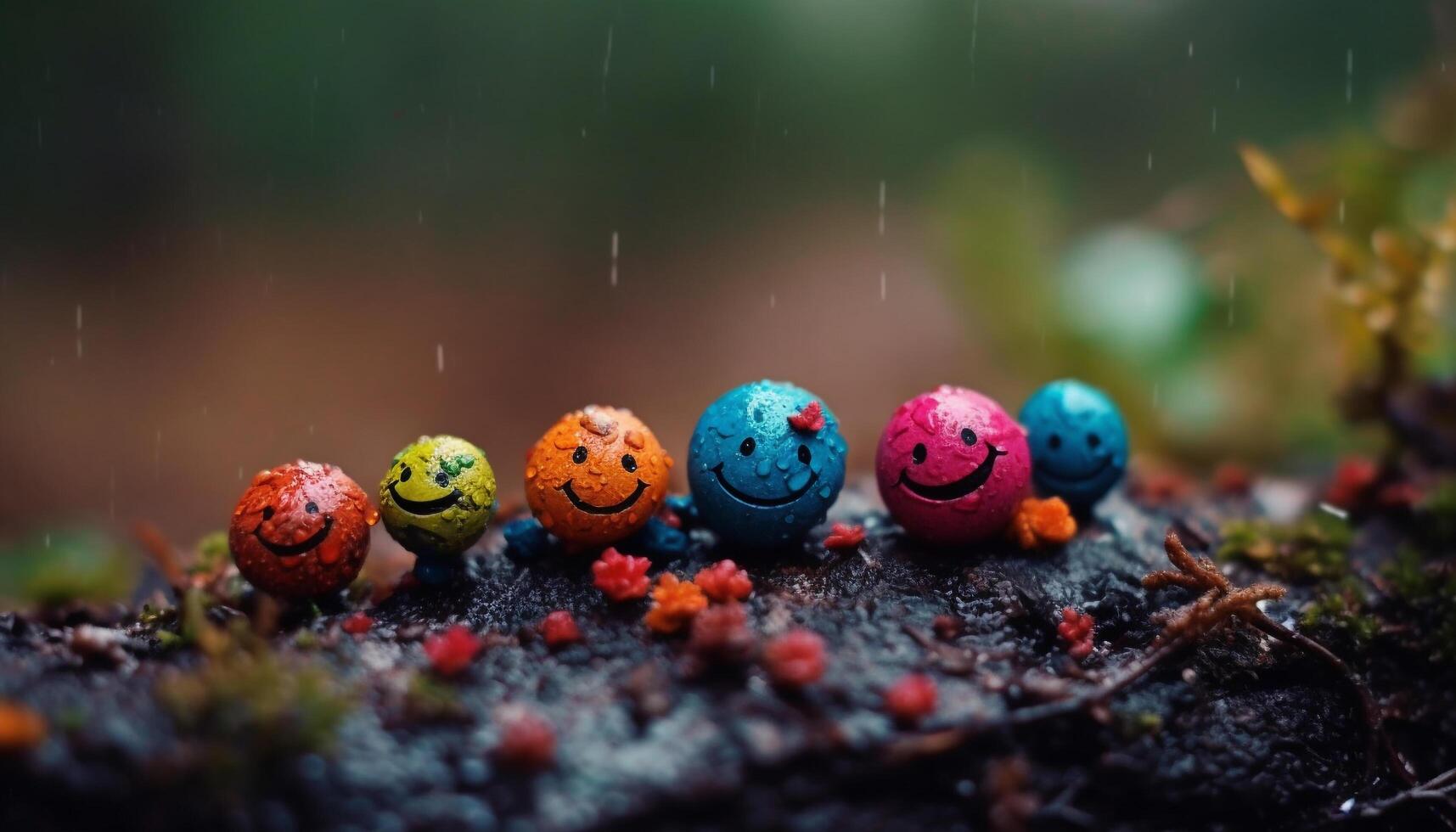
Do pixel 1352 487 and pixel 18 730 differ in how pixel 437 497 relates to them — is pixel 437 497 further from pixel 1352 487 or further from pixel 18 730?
pixel 1352 487

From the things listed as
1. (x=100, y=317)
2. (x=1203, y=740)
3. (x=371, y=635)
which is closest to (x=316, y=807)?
(x=371, y=635)

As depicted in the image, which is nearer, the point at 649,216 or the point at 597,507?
the point at 597,507

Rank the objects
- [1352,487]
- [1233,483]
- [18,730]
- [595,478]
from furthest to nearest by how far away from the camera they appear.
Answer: [1233,483]
[1352,487]
[595,478]
[18,730]

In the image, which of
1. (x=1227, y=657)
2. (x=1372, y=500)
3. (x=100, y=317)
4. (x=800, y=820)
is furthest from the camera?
(x=100, y=317)

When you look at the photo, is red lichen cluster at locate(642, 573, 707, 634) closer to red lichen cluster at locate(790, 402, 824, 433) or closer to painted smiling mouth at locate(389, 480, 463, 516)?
red lichen cluster at locate(790, 402, 824, 433)

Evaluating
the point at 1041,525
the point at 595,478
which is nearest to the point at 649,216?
the point at 595,478

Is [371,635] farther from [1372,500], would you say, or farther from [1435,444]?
[1435,444]

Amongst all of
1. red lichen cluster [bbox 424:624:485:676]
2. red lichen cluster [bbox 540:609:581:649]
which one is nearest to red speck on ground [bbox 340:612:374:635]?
red lichen cluster [bbox 424:624:485:676]
